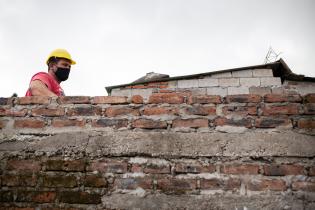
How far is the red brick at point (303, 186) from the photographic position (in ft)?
5.06

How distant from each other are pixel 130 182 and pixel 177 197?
29 centimetres

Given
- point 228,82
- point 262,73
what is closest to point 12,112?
point 228,82

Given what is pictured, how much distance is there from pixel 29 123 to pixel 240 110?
1395 mm

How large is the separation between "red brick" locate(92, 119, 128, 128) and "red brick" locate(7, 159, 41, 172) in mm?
426

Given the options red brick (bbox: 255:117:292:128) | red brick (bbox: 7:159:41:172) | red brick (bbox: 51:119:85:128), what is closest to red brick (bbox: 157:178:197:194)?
red brick (bbox: 255:117:292:128)

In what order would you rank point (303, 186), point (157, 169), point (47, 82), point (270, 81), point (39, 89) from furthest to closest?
point (270, 81)
point (47, 82)
point (39, 89)
point (157, 169)
point (303, 186)

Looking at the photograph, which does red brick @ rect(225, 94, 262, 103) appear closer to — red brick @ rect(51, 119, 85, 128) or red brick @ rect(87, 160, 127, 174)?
red brick @ rect(87, 160, 127, 174)

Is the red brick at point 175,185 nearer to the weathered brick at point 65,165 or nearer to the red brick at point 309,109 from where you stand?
the weathered brick at point 65,165

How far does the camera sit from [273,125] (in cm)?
173

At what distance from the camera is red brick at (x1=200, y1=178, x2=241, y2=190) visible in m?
1.58

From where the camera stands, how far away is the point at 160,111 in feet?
5.97

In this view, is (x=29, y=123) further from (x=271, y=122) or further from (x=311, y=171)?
(x=311, y=171)

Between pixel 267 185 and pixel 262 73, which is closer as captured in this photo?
pixel 267 185

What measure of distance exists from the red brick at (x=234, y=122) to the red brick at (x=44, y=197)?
108cm
